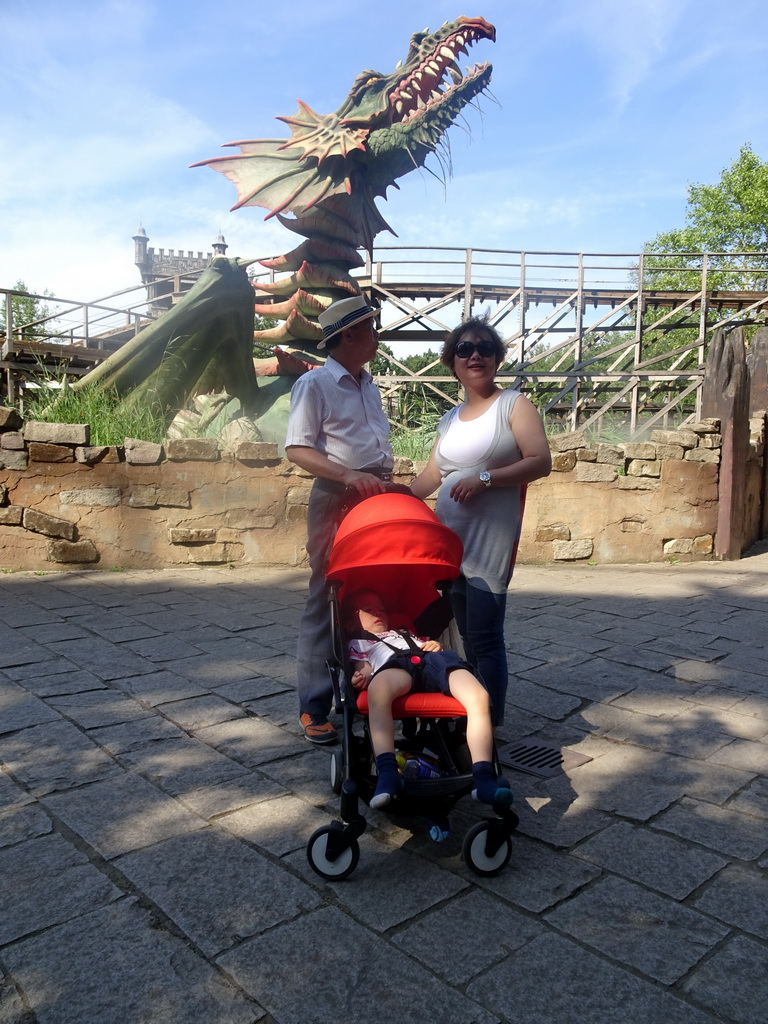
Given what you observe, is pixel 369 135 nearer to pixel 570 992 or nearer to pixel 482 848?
pixel 482 848

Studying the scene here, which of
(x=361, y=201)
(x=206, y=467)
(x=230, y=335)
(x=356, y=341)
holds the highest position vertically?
(x=361, y=201)

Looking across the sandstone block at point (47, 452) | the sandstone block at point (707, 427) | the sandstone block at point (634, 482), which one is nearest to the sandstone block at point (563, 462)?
the sandstone block at point (634, 482)

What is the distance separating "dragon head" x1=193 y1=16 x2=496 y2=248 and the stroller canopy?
19.8ft

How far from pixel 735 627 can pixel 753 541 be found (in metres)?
4.46

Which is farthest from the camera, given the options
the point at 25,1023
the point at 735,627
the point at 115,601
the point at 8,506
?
the point at 8,506

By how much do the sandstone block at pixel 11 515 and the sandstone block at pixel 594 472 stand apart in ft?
16.6

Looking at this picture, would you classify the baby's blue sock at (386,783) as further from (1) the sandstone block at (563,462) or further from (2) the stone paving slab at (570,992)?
(1) the sandstone block at (563,462)

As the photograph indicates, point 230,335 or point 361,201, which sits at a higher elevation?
point 361,201

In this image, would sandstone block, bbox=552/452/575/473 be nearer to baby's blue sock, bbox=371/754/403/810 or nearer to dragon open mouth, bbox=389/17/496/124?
dragon open mouth, bbox=389/17/496/124

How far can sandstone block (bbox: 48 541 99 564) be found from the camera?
655 centimetres

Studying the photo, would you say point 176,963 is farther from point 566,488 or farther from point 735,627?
point 566,488

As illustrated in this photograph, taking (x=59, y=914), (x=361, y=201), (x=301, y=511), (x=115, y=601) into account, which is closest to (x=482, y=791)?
(x=59, y=914)

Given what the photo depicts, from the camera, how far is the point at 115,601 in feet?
18.3

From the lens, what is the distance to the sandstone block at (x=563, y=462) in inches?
293
